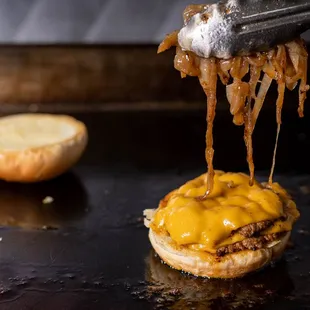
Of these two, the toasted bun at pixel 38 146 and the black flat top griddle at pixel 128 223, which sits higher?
the toasted bun at pixel 38 146

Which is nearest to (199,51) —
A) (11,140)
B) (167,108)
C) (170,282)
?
(170,282)

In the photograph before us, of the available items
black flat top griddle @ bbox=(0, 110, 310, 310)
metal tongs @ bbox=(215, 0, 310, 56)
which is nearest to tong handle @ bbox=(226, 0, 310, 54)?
metal tongs @ bbox=(215, 0, 310, 56)

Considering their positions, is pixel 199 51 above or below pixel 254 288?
above

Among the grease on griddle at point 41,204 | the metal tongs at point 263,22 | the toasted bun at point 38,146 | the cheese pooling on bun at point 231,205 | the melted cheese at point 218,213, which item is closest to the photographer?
the metal tongs at point 263,22

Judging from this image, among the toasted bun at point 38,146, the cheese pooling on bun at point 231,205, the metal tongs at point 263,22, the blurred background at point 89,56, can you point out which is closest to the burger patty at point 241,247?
the cheese pooling on bun at point 231,205

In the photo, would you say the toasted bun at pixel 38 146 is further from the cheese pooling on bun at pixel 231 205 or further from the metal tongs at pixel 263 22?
the metal tongs at pixel 263 22

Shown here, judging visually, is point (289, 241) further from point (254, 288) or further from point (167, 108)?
point (167, 108)

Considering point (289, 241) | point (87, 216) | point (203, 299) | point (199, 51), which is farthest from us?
point (87, 216)

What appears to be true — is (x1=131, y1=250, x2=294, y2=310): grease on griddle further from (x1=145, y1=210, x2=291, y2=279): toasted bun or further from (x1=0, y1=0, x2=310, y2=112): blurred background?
(x1=0, y1=0, x2=310, y2=112): blurred background
